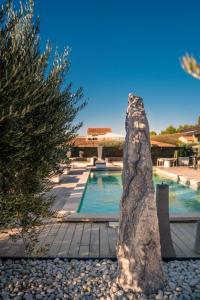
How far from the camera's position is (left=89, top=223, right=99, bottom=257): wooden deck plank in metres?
6.33

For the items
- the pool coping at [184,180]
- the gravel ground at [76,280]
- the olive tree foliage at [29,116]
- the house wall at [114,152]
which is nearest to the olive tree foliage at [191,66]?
the olive tree foliage at [29,116]

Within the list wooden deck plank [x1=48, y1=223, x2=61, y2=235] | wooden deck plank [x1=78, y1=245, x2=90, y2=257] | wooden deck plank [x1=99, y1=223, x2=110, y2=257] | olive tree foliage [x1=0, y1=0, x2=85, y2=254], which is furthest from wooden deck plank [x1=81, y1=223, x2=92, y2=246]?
olive tree foliage [x1=0, y1=0, x2=85, y2=254]

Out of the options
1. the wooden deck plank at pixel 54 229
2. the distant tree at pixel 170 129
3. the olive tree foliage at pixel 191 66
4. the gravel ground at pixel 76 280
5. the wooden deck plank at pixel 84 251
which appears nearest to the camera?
the olive tree foliage at pixel 191 66

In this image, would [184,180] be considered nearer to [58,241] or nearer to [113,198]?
[113,198]

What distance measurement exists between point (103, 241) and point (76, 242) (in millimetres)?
654

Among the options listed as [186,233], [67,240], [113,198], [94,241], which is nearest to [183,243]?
[186,233]

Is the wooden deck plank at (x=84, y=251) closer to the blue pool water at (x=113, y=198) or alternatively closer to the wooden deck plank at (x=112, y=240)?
the wooden deck plank at (x=112, y=240)

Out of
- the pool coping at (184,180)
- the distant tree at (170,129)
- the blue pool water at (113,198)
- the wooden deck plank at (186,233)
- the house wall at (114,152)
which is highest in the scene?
the distant tree at (170,129)

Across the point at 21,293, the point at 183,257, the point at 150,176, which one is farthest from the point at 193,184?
the point at 21,293

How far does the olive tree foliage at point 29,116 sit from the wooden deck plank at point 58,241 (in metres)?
1.29

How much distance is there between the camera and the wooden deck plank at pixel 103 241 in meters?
6.32

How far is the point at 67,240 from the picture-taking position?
23.3 feet

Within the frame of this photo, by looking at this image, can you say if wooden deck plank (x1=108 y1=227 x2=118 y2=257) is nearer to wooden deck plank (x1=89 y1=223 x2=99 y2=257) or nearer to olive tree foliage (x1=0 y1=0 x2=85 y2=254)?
wooden deck plank (x1=89 y1=223 x2=99 y2=257)

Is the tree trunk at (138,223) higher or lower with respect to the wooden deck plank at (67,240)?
higher
